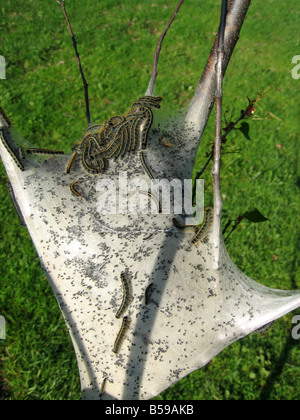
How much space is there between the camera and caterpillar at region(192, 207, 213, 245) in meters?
1.60

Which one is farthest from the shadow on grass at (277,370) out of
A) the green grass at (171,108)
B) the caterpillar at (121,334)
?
the caterpillar at (121,334)

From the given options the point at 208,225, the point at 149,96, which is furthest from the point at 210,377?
the point at 149,96

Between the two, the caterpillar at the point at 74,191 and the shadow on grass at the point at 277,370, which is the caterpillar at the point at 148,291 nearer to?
the caterpillar at the point at 74,191

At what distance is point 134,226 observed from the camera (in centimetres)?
167

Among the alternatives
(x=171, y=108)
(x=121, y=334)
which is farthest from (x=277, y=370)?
(x=171, y=108)

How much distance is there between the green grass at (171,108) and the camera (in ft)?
11.4

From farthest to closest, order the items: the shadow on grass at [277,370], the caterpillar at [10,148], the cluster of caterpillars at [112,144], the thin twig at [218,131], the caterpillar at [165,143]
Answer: the shadow on grass at [277,370]
the caterpillar at [165,143]
the cluster of caterpillars at [112,144]
the caterpillar at [10,148]
the thin twig at [218,131]

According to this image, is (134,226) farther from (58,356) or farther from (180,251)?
(58,356)

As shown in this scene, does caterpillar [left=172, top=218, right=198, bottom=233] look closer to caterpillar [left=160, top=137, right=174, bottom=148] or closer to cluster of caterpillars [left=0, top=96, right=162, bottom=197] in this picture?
cluster of caterpillars [left=0, top=96, right=162, bottom=197]

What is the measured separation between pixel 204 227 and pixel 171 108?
4.78 meters

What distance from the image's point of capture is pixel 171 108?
604 cm

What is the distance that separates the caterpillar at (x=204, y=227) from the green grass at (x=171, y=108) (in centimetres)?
96
